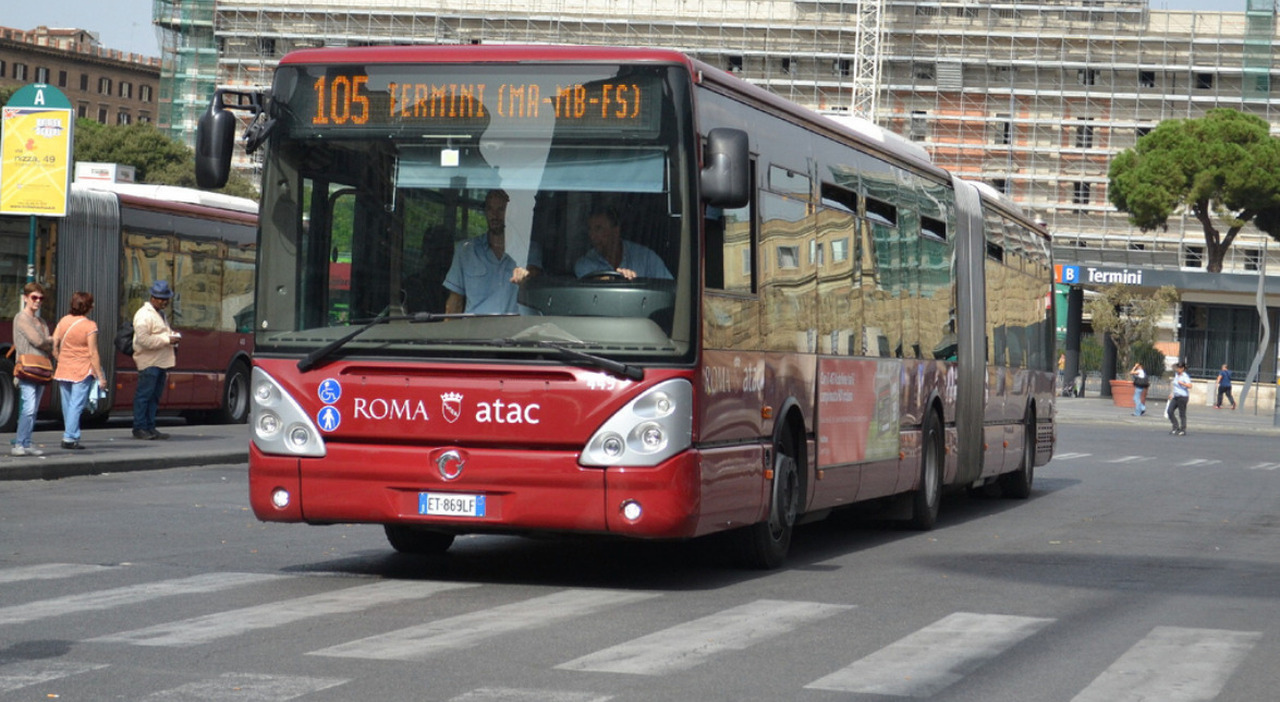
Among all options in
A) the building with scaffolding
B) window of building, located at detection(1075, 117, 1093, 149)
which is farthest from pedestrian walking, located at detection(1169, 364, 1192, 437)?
window of building, located at detection(1075, 117, 1093, 149)

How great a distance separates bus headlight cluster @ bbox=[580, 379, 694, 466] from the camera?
9.97m

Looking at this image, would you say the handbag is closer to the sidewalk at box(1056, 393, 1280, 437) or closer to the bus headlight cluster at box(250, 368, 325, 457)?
the bus headlight cluster at box(250, 368, 325, 457)

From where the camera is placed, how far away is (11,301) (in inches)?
965

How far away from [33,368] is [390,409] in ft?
→ 32.0

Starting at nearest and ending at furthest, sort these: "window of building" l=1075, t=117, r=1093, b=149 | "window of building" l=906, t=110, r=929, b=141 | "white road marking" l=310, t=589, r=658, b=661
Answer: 1. "white road marking" l=310, t=589, r=658, b=661
2. "window of building" l=1075, t=117, r=1093, b=149
3. "window of building" l=906, t=110, r=929, b=141

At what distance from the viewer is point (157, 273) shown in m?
28.3

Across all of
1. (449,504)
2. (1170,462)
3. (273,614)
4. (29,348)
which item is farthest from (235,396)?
(273,614)

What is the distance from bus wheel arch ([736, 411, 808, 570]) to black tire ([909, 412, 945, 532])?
371 cm

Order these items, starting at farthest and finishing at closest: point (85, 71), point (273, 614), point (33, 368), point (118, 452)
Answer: point (85, 71)
point (118, 452)
point (33, 368)
point (273, 614)

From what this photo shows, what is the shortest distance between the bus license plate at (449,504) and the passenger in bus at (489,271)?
3.22 ft

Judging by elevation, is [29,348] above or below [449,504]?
above

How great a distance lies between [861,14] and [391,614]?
93.5m

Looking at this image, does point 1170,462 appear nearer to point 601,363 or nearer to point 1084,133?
point 601,363

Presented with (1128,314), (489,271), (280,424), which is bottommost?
(280,424)
